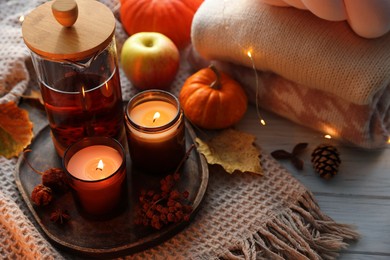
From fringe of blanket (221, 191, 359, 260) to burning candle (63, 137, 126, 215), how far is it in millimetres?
196

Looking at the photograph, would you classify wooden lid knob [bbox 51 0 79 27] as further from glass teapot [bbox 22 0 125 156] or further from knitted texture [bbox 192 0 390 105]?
knitted texture [bbox 192 0 390 105]

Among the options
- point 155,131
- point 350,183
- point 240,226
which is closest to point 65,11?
point 155,131

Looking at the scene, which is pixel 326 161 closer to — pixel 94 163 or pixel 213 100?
pixel 213 100

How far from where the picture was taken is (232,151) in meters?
0.98

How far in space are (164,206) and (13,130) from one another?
1.02 ft

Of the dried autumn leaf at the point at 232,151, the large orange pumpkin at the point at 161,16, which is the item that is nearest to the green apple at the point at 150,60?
the large orange pumpkin at the point at 161,16

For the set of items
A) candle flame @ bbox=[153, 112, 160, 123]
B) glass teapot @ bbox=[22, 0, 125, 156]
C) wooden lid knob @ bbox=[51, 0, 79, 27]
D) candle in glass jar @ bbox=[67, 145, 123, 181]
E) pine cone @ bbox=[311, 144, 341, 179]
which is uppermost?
wooden lid knob @ bbox=[51, 0, 79, 27]

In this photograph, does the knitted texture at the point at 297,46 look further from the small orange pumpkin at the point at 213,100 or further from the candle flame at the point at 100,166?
the candle flame at the point at 100,166

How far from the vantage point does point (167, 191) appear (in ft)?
2.82

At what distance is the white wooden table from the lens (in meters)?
0.87

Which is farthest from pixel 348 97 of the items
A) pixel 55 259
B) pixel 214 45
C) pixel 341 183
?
pixel 55 259

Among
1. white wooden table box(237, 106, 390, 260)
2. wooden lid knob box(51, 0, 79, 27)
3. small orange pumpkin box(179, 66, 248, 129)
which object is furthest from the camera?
small orange pumpkin box(179, 66, 248, 129)

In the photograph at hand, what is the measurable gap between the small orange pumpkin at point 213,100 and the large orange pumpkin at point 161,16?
17 cm

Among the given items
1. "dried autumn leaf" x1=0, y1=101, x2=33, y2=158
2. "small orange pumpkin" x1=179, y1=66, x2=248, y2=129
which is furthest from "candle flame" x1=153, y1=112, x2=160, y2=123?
"dried autumn leaf" x1=0, y1=101, x2=33, y2=158
